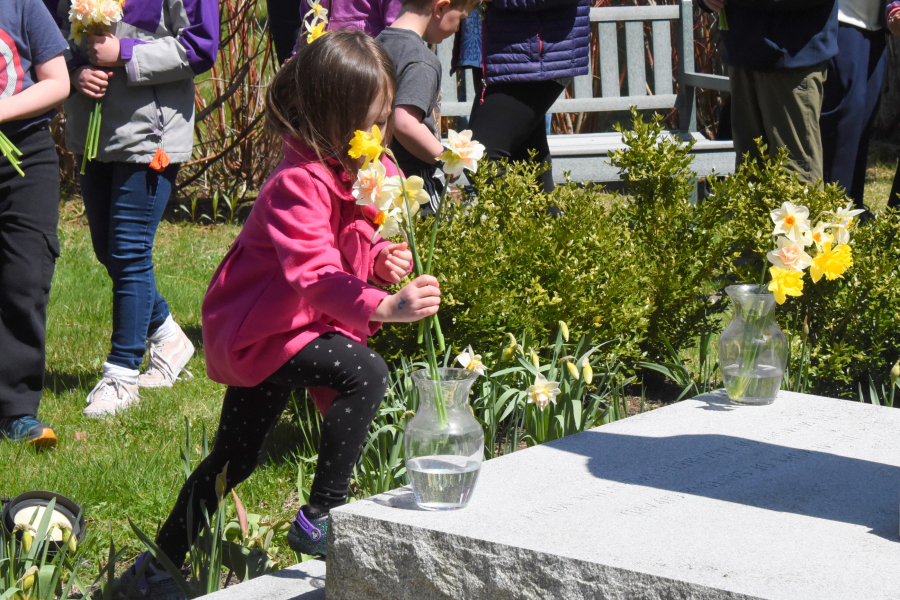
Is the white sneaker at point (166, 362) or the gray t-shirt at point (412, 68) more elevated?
the gray t-shirt at point (412, 68)

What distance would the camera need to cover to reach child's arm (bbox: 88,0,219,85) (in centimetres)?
341

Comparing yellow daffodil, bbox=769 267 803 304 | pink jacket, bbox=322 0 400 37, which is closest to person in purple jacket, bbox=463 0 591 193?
pink jacket, bbox=322 0 400 37

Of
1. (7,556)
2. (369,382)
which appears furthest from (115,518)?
(369,382)

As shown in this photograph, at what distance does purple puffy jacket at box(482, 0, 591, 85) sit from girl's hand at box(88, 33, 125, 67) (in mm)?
1392

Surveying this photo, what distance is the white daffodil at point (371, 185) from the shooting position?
5.85 feet

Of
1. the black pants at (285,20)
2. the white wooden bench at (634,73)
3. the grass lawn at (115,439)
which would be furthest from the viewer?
the white wooden bench at (634,73)

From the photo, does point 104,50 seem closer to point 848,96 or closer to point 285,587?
point 285,587

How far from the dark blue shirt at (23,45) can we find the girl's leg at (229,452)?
1.46 metres

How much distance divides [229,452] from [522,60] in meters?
2.27

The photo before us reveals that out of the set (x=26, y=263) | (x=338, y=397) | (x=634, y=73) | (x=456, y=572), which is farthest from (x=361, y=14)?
(x=634, y=73)

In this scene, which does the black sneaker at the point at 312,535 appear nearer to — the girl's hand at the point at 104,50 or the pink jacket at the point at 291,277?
the pink jacket at the point at 291,277

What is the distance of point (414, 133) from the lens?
3.20 m

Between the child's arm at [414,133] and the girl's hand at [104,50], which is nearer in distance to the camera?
the child's arm at [414,133]

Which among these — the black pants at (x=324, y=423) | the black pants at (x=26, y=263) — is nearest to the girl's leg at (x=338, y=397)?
the black pants at (x=324, y=423)
